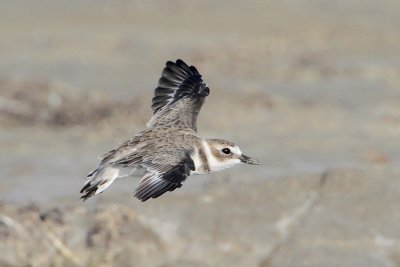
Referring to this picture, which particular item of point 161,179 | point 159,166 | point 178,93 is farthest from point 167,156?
point 178,93

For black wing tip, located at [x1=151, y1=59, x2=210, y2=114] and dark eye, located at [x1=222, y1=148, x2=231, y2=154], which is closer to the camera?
dark eye, located at [x1=222, y1=148, x2=231, y2=154]

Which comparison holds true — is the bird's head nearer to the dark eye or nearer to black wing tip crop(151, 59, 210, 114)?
the dark eye

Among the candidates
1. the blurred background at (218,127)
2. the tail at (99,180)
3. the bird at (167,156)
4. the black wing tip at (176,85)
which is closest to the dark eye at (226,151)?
the bird at (167,156)

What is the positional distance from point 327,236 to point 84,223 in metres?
2.27

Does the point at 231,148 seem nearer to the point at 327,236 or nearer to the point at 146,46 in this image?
the point at 327,236

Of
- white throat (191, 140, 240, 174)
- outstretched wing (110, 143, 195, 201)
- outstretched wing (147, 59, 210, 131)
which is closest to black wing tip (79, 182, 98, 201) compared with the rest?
outstretched wing (110, 143, 195, 201)

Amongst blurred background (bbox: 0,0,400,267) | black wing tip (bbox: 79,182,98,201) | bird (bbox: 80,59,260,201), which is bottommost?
blurred background (bbox: 0,0,400,267)

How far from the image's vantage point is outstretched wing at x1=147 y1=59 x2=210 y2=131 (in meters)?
9.05

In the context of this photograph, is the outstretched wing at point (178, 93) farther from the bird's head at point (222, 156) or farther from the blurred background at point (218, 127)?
the blurred background at point (218, 127)

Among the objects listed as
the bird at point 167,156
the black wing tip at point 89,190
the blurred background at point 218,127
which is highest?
the bird at point 167,156

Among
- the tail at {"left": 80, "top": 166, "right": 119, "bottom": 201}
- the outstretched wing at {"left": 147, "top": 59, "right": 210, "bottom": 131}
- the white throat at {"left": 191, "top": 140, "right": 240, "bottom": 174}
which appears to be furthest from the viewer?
the outstretched wing at {"left": 147, "top": 59, "right": 210, "bottom": 131}

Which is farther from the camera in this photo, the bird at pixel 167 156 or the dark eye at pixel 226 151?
the dark eye at pixel 226 151

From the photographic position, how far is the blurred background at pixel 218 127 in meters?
10.2

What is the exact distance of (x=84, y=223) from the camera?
404 inches
